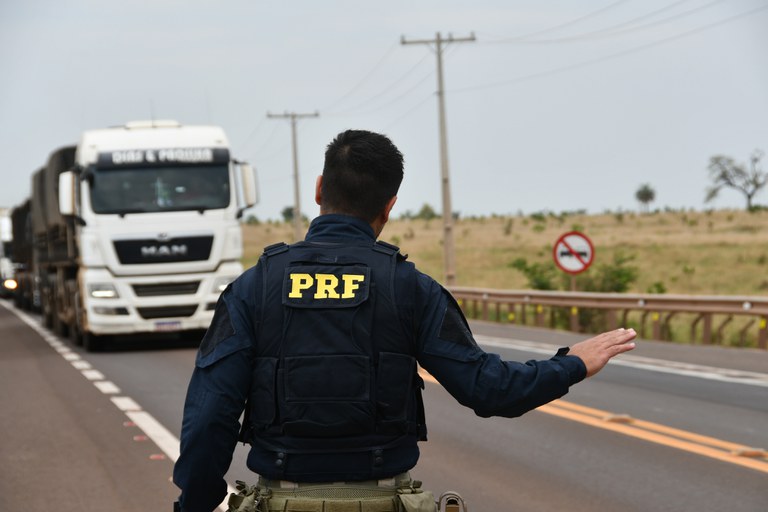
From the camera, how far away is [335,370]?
11.5ft

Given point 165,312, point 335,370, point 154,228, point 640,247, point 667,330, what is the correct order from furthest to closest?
1. point 640,247
2. point 667,330
3. point 165,312
4. point 154,228
5. point 335,370

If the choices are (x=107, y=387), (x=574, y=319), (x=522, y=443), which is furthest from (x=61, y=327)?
(x=522, y=443)

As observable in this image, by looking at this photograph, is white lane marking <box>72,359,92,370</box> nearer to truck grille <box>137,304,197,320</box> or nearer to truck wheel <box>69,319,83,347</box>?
truck grille <box>137,304,197,320</box>

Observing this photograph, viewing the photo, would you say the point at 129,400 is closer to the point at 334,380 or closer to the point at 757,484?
the point at 757,484

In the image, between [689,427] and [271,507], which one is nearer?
[271,507]

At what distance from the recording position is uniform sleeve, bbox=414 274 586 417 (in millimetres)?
3514

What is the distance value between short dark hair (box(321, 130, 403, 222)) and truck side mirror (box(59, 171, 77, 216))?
654 inches

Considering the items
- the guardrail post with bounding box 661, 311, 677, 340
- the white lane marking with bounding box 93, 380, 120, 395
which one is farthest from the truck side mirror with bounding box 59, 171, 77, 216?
the guardrail post with bounding box 661, 311, 677, 340

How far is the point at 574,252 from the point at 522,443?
15324 mm

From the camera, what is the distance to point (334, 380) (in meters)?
3.50

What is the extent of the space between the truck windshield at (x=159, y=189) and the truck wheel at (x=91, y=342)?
2.35 metres

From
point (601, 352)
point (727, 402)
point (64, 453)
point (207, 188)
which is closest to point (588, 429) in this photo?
point (727, 402)

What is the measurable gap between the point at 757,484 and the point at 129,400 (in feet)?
23.7

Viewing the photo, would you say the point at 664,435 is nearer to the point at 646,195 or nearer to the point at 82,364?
the point at 82,364
